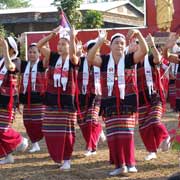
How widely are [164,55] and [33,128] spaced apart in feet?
8.13

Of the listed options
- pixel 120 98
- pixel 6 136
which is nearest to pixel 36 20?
pixel 6 136

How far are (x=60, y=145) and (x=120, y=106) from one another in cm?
95

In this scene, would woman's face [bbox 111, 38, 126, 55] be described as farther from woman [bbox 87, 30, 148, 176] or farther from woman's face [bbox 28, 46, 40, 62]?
woman's face [bbox 28, 46, 40, 62]

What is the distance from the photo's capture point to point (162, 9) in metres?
16.9

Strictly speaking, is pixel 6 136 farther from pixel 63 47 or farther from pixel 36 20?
pixel 36 20

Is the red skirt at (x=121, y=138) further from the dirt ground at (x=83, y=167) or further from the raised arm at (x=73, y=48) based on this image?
the raised arm at (x=73, y=48)

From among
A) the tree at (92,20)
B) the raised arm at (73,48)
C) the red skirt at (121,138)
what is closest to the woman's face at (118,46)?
the raised arm at (73,48)

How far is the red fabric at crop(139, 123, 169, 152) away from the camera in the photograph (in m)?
7.19

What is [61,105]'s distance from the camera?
22.0 ft

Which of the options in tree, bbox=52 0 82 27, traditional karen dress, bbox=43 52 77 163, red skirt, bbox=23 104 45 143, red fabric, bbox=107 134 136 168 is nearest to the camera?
red fabric, bbox=107 134 136 168

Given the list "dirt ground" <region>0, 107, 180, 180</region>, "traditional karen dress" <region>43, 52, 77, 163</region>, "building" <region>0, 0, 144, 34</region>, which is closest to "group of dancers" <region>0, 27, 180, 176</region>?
"traditional karen dress" <region>43, 52, 77, 163</region>

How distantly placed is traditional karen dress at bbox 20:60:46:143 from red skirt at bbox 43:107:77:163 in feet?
3.67

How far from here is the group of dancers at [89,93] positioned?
6328mm

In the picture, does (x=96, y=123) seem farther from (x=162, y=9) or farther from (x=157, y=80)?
(x=162, y=9)
